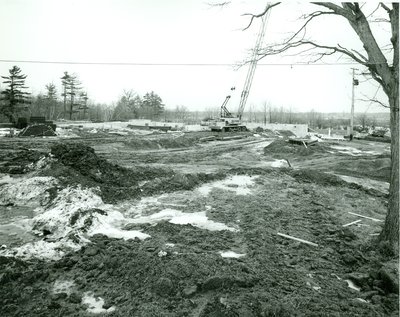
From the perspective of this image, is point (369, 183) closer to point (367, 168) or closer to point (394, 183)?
point (367, 168)

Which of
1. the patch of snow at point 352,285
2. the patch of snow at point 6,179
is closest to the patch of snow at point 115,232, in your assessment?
the patch of snow at point 352,285

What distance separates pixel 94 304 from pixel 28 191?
266 inches

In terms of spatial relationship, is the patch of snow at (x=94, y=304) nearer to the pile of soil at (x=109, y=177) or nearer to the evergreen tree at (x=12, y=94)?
the pile of soil at (x=109, y=177)

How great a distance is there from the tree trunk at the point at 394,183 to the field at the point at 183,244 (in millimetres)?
393

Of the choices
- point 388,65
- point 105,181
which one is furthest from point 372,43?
point 105,181

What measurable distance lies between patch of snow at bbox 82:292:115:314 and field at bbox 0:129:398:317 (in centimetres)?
2

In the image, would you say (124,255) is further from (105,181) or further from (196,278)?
(105,181)

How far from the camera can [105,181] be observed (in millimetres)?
11000

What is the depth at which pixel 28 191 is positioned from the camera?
9.74 meters

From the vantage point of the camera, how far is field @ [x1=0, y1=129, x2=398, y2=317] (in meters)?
4.34

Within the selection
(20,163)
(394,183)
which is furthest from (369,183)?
(20,163)

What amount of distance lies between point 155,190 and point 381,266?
729 cm

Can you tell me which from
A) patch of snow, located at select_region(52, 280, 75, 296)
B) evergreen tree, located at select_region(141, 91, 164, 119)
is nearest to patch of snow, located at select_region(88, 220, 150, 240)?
patch of snow, located at select_region(52, 280, 75, 296)

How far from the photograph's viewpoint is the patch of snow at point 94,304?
418cm
